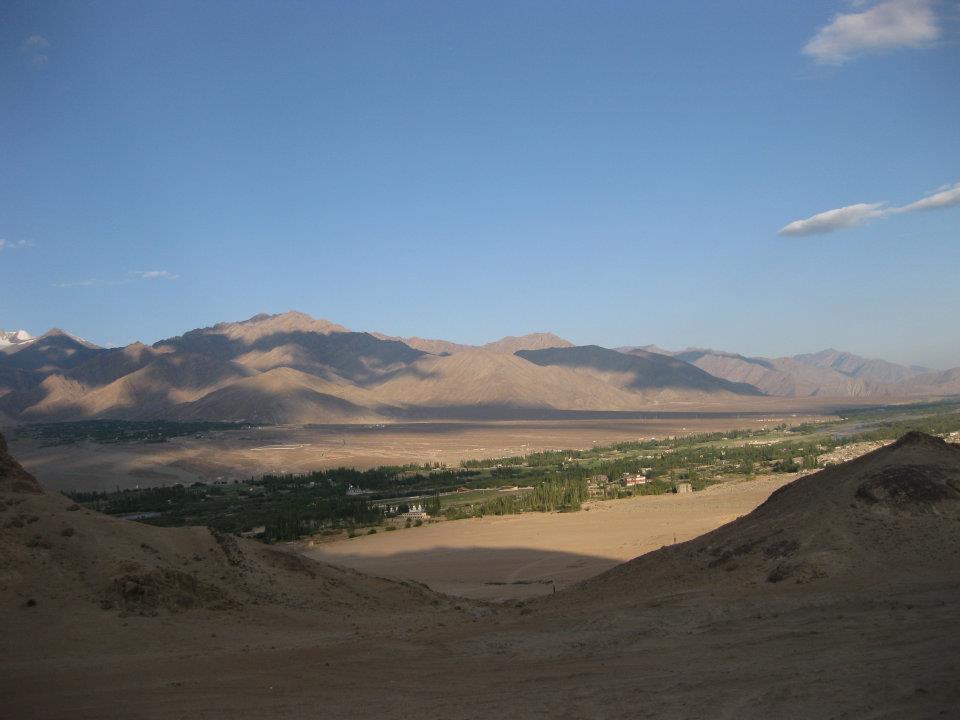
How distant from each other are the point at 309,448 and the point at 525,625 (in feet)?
272

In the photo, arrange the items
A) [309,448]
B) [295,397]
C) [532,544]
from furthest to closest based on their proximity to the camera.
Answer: [295,397], [309,448], [532,544]

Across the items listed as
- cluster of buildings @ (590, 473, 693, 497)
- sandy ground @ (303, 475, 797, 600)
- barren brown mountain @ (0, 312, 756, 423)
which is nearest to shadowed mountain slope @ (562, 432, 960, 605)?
sandy ground @ (303, 475, 797, 600)

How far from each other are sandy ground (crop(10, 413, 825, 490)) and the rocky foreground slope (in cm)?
5197

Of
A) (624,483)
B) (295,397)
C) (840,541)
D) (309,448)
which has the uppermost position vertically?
(295,397)

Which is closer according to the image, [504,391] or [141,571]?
[141,571]

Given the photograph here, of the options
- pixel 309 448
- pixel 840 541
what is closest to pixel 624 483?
pixel 840 541

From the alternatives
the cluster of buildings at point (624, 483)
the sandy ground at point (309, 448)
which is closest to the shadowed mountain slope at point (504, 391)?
the sandy ground at point (309, 448)

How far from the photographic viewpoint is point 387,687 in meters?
11.3

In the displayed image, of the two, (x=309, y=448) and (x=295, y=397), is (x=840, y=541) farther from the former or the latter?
(x=295, y=397)

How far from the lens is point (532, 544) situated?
34.1 m

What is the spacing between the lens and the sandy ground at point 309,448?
73.1 metres

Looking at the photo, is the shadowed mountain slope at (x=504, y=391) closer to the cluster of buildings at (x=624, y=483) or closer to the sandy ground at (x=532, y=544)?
the cluster of buildings at (x=624, y=483)

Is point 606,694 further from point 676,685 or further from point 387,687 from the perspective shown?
point 387,687

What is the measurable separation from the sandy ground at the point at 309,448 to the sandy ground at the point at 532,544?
38715mm
